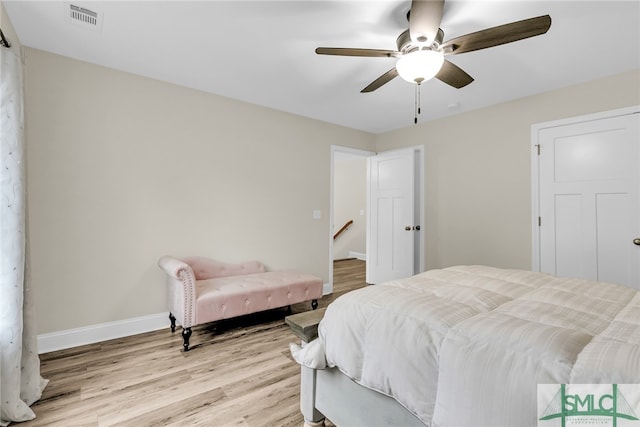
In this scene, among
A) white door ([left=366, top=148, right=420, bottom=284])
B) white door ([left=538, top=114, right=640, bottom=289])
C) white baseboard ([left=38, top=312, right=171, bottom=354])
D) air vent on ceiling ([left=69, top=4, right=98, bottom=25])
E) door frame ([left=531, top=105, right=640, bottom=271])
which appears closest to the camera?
air vent on ceiling ([left=69, top=4, right=98, bottom=25])

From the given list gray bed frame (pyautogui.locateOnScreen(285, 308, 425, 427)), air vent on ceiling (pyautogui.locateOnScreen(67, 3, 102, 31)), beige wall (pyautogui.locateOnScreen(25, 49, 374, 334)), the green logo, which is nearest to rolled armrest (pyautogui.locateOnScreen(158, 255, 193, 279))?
beige wall (pyautogui.locateOnScreen(25, 49, 374, 334))

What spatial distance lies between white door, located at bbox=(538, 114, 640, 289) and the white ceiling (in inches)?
20.9

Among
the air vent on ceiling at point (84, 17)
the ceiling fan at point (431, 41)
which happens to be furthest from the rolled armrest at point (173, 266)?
the ceiling fan at point (431, 41)

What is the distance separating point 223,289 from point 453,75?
2492 mm

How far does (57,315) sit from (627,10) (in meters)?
4.56

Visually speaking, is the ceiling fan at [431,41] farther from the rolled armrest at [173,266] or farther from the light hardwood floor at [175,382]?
the light hardwood floor at [175,382]

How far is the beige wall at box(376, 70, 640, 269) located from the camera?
292 centimetres

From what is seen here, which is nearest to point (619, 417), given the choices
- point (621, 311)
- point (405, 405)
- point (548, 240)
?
point (405, 405)

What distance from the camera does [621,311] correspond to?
50.0 inches

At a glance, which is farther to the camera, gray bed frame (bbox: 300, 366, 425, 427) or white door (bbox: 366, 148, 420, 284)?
white door (bbox: 366, 148, 420, 284)

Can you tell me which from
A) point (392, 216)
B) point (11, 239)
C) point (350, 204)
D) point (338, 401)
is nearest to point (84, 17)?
point (11, 239)

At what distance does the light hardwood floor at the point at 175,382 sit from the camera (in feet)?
5.57

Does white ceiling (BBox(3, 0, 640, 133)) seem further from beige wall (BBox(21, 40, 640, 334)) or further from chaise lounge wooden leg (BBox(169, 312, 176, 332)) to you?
chaise lounge wooden leg (BBox(169, 312, 176, 332))

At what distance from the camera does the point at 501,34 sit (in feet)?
5.28
